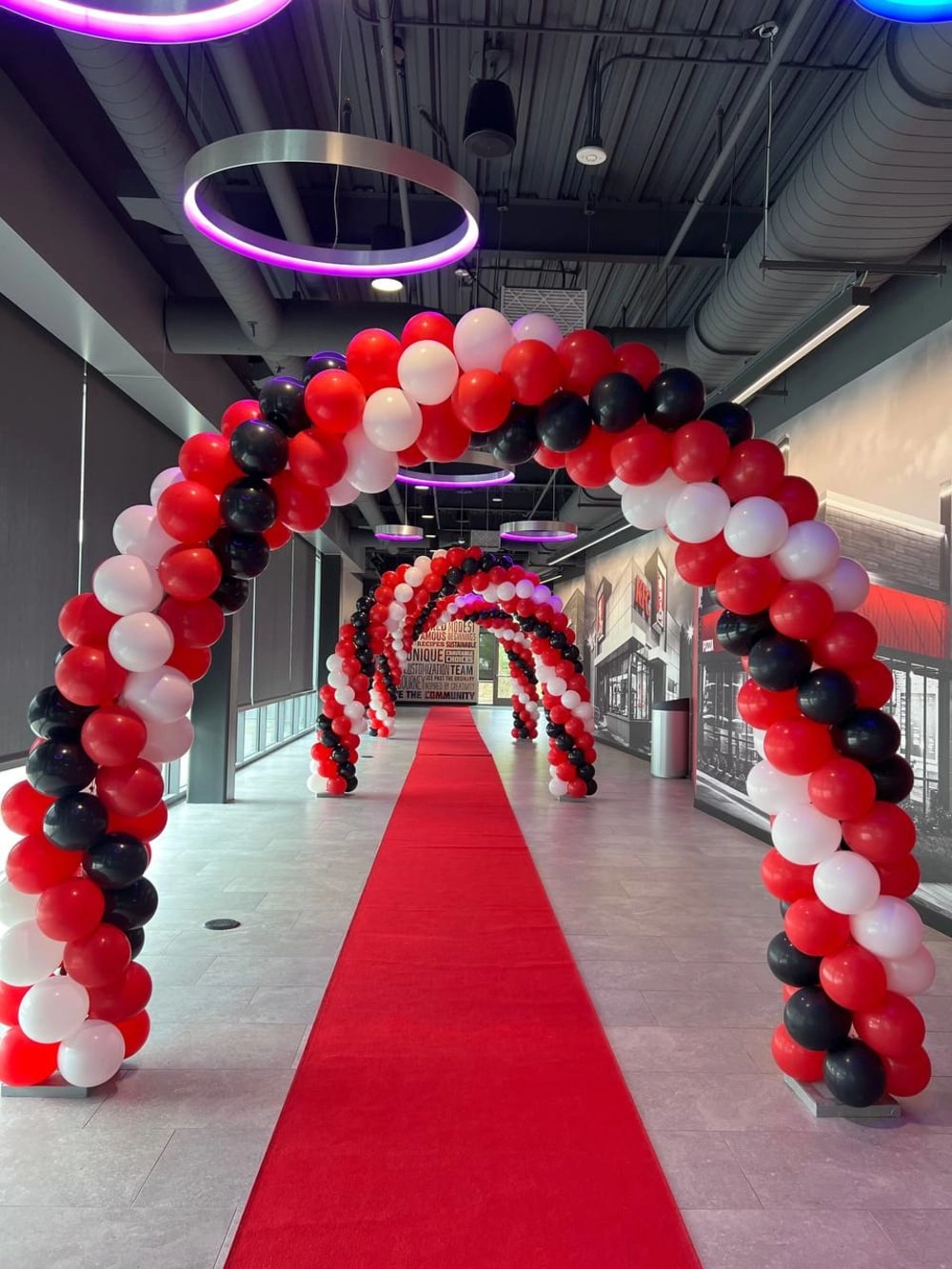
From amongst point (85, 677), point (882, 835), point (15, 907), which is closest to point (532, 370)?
point (85, 677)

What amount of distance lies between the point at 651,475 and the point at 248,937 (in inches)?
125

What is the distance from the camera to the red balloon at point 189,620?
10.2 ft

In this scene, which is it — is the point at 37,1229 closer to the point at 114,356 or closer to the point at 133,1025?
the point at 133,1025

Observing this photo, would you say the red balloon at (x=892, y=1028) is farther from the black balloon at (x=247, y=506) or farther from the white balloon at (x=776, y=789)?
the black balloon at (x=247, y=506)

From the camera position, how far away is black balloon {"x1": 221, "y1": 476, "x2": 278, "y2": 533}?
3.10 meters

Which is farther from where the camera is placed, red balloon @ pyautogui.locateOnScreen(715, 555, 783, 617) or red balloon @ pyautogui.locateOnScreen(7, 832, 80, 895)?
red balloon @ pyautogui.locateOnScreen(715, 555, 783, 617)

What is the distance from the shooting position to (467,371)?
319cm

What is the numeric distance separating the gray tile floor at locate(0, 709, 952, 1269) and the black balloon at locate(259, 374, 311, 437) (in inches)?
93.8

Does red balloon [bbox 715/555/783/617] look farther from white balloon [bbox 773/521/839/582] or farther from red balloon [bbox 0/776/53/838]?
red balloon [bbox 0/776/53/838]

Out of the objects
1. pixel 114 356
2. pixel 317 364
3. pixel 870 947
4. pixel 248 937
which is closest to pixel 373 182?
pixel 114 356

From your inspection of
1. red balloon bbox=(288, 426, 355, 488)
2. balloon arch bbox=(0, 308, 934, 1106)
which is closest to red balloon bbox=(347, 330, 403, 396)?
balloon arch bbox=(0, 308, 934, 1106)

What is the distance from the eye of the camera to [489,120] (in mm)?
4074

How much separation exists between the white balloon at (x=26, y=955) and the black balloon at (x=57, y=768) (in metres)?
0.46

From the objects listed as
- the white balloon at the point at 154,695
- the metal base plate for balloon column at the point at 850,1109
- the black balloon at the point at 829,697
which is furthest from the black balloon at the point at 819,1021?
the white balloon at the point at 154,695
